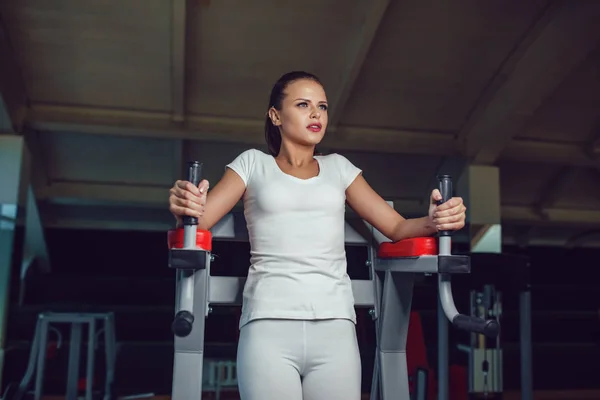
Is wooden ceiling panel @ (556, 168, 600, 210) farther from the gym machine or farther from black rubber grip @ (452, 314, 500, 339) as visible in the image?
black rubber grip @ (452, 314, 500, 339)

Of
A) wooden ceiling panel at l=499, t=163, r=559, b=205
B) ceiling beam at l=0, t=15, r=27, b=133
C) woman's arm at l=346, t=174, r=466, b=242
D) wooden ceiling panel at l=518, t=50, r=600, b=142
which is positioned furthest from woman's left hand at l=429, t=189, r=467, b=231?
wooden ceiling panel at l=499, t=163, r=559, b=205

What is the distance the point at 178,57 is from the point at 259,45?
0.52 meters

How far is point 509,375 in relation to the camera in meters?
4.82

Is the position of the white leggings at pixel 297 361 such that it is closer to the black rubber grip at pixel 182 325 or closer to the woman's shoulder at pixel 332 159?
the black rubber grip at pixel 182 325

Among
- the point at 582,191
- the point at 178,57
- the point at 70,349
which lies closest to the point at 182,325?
the point at 70,349

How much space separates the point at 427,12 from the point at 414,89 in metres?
0.76

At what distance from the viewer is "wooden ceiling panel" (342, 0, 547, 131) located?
11.8 feet

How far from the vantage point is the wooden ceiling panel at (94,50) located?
3461mm

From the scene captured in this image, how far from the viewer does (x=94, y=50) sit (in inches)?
149

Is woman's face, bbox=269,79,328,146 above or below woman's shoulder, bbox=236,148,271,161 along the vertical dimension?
above

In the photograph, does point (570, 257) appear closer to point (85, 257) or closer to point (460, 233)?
point (460, 233)

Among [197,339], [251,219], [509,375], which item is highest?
[251,219]

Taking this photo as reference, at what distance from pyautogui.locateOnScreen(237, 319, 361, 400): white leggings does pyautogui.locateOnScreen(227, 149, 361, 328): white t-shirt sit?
Answer: 0.08ft

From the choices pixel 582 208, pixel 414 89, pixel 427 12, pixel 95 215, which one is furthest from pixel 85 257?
pixel 582 208
